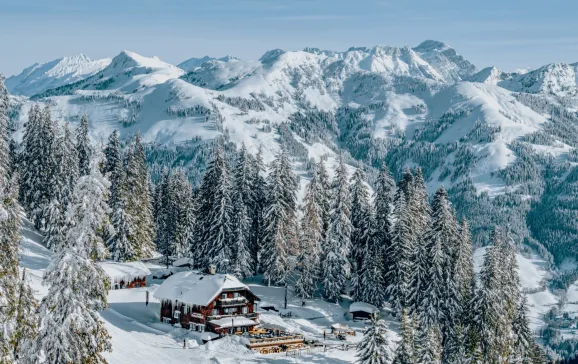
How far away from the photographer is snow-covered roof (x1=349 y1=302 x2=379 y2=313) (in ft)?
249

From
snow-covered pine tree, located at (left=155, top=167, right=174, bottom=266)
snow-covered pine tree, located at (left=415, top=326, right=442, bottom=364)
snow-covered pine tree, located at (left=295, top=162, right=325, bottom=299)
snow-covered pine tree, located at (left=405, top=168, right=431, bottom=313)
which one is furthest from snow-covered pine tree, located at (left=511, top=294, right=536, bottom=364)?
snow-covered pine tree, located at (left=155, top=167, right=174, bottom=266)

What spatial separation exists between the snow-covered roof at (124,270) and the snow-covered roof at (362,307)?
26169 millimetres

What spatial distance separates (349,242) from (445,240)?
521 inches

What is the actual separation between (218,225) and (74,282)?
186 ft

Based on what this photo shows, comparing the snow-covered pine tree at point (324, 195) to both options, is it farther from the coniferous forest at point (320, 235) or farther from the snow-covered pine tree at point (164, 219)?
the snow-covered pine tree at point (164, 219)

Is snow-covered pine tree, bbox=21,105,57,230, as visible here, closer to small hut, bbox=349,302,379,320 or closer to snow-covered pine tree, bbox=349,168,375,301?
snow-covered pine tree, bbox=349,168,375,301

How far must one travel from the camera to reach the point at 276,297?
7912 cm

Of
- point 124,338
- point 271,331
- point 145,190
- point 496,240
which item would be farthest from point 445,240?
point 145,190

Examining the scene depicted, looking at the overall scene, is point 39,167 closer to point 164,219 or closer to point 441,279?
point 164,219

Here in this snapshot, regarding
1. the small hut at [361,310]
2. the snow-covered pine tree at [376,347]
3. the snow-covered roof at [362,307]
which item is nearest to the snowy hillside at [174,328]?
the small hut at [361,310]

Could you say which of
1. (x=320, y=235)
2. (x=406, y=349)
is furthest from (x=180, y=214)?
(x=406, y=349)

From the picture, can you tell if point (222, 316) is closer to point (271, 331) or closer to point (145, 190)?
point (271, 331)

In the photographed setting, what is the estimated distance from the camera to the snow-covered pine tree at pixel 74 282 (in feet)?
74.8

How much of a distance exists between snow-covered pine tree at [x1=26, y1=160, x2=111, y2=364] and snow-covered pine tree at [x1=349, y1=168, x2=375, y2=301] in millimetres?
58141
